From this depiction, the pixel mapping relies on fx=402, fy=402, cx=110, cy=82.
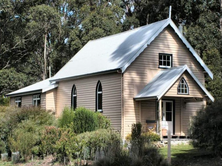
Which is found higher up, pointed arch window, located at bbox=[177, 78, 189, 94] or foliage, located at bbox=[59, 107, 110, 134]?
pointed arch window, located at bbox=[177, 78, 189, 94]

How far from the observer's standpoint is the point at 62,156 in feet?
56.2

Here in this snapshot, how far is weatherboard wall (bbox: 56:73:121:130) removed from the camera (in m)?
25.4

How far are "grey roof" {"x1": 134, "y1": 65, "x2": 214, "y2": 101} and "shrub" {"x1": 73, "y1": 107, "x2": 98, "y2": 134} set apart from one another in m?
3.50

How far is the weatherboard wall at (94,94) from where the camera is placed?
25422mm

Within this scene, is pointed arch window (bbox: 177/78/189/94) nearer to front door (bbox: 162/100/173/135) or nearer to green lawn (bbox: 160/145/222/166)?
front door (bbox: 162/100/173/135)

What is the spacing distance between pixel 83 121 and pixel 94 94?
4.80m

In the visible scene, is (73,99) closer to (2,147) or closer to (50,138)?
(2,147)

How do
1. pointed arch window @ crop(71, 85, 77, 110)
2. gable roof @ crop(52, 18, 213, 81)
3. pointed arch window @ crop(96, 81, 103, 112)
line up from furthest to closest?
pointed arch window @ crop(71, 85, 77, 110)
pointed arch window @ crop(96, 81, 103, 112)
gable roof @ crop(52, 18, 213, 81)

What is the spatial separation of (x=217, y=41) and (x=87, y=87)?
710 inches

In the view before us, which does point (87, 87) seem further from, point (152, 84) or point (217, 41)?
point (217, 41)

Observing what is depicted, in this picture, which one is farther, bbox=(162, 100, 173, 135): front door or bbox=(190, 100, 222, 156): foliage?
bbox=(162, 100, 173, 135): front door

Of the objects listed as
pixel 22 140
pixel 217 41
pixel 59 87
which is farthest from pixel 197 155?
pixel 217 41

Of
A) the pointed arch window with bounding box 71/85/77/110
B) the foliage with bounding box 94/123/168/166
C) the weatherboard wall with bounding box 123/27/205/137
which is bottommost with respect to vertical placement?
the foliage with bounding box 94/123/168/166

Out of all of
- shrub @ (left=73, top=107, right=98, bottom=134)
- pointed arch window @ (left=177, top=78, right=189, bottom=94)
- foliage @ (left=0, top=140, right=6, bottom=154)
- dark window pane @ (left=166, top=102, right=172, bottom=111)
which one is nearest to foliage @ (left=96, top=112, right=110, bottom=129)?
shrub @ (left=73, top=107, right=98, bottom=134)
